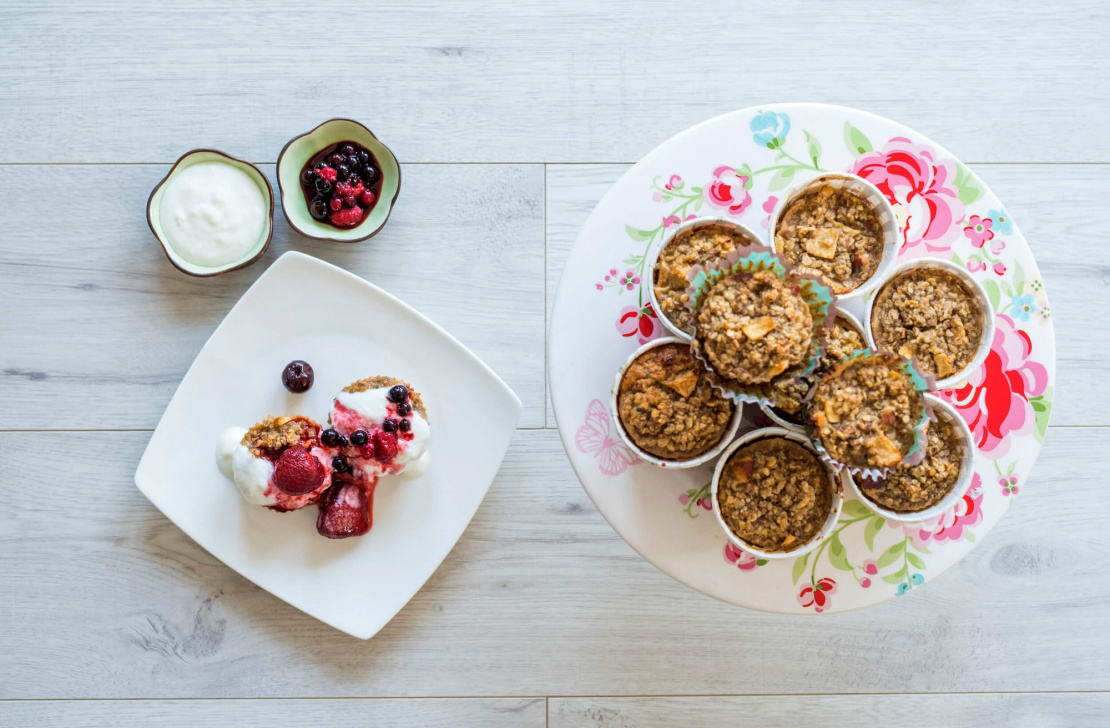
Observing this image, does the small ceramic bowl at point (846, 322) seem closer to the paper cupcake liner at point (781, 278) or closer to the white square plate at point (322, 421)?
the paper cupcake liner at point (781, 278)

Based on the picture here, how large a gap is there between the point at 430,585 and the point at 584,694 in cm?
49

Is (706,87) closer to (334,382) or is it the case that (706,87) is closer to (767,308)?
(767,308)

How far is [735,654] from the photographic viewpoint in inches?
78.0

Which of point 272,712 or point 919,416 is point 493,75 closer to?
point 919,416

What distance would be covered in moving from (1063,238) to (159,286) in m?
2.33

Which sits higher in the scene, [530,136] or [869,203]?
[869,203]

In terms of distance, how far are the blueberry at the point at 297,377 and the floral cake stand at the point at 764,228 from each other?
2.28 ft

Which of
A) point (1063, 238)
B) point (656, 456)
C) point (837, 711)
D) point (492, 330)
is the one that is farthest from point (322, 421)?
point (1063, 238)

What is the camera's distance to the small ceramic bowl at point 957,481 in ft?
4.26

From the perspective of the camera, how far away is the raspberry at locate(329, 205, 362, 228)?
6.15 ft

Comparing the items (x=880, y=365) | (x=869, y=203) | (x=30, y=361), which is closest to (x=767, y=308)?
(x=880, y=365)

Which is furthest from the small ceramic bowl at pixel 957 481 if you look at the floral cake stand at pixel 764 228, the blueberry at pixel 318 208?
the blueberry at pixel 318 208

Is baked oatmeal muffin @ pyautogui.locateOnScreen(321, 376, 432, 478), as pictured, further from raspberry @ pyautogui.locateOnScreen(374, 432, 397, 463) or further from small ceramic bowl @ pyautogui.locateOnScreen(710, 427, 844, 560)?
small ceramic bowl @ pyautogui.locateOnScreen(710, 427, 844, 560)

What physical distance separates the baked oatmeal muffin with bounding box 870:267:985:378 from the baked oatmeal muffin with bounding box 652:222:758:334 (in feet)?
0.90
